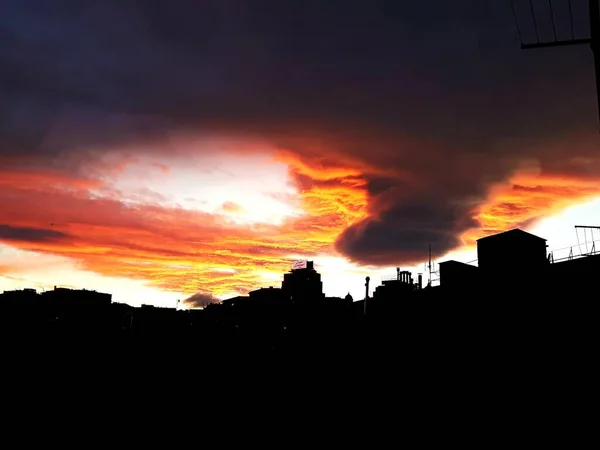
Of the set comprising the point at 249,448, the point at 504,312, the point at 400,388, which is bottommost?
the point at 249,448

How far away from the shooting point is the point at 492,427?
21188 mm

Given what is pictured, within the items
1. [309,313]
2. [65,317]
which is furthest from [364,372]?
[65,317]

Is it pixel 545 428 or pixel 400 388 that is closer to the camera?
pixel 545 428

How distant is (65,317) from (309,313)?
157 feet

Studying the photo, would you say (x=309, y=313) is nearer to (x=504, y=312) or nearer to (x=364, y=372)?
(x=504, y=312)

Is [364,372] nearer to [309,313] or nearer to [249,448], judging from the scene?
[249,448]

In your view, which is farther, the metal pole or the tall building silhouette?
the tall building silhouette

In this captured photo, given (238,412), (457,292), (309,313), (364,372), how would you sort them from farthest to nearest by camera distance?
(309,313) → (457,292) → (364,372) → (238,412)

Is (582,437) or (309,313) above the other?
(309,313)

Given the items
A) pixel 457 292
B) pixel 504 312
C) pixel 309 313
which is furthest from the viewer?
pixel 309 313

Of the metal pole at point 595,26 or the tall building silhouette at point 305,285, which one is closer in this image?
the metal pole at point 595,26

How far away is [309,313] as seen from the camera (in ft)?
244

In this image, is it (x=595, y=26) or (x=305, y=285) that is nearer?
(x=595, y=26)

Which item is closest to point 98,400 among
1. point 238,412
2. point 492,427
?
point 238,412
